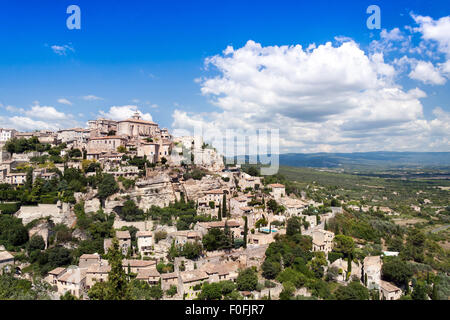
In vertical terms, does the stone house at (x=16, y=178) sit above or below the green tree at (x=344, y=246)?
above

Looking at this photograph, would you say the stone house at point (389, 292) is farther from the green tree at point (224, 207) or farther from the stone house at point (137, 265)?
the stone house at point (137, 265)

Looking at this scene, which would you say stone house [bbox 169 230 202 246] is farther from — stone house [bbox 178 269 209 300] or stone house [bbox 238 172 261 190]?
stone house [bbox 238 172 261 190]

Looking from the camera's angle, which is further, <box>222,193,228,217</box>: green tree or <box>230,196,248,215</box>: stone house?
<box>230,196,248,215</box>: stone house

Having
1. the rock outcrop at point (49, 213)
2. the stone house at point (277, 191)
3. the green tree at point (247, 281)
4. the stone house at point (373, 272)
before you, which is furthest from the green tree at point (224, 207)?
the rock outcrop at point (49, 213)

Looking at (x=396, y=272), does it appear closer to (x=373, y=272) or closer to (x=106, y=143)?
(x=373, y=272)

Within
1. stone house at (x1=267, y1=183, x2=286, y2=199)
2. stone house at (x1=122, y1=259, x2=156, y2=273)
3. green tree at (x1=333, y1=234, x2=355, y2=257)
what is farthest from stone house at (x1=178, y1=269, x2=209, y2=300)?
stone house at (x1=267, y1=183, x2=286, y2=199)

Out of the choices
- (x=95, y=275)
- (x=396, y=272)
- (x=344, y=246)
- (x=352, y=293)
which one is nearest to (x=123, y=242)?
(x=95, y=275)

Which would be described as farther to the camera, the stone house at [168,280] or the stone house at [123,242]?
the stone house at [123,242]
